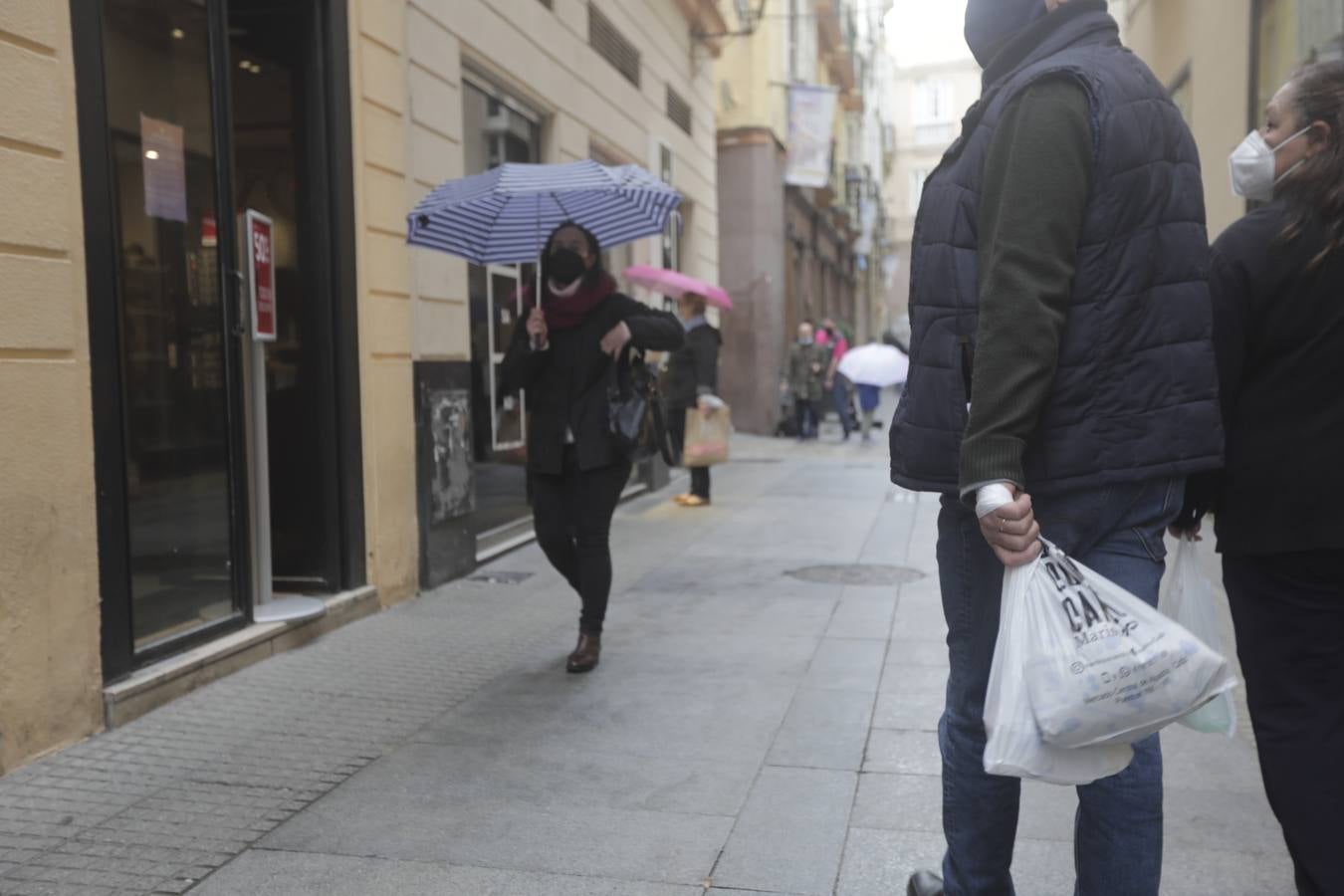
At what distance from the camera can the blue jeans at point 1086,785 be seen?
2223mm

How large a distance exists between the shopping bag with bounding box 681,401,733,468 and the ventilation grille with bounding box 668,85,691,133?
443 centimetres

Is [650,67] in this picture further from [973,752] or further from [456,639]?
[973,752]

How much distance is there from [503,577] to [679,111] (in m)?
8.04

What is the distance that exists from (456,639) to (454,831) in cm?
238

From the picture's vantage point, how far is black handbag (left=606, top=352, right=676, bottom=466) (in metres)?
4.95

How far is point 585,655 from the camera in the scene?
5090 millimetres

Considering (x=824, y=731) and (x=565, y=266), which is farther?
(x=565, y=266)

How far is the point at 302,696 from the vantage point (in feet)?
15.6

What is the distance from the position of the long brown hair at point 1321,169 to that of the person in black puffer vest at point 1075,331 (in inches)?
14.0

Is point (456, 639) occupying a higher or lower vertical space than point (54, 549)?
lower

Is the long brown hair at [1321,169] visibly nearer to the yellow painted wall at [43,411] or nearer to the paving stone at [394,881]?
the paving stone at [394,881]

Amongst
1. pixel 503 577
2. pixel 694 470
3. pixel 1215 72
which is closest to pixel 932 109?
pixel 1215 72

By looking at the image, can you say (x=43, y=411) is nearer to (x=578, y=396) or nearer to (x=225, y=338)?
(x=225, y=338)

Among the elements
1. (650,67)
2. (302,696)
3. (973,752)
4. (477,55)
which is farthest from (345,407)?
(650,67)
